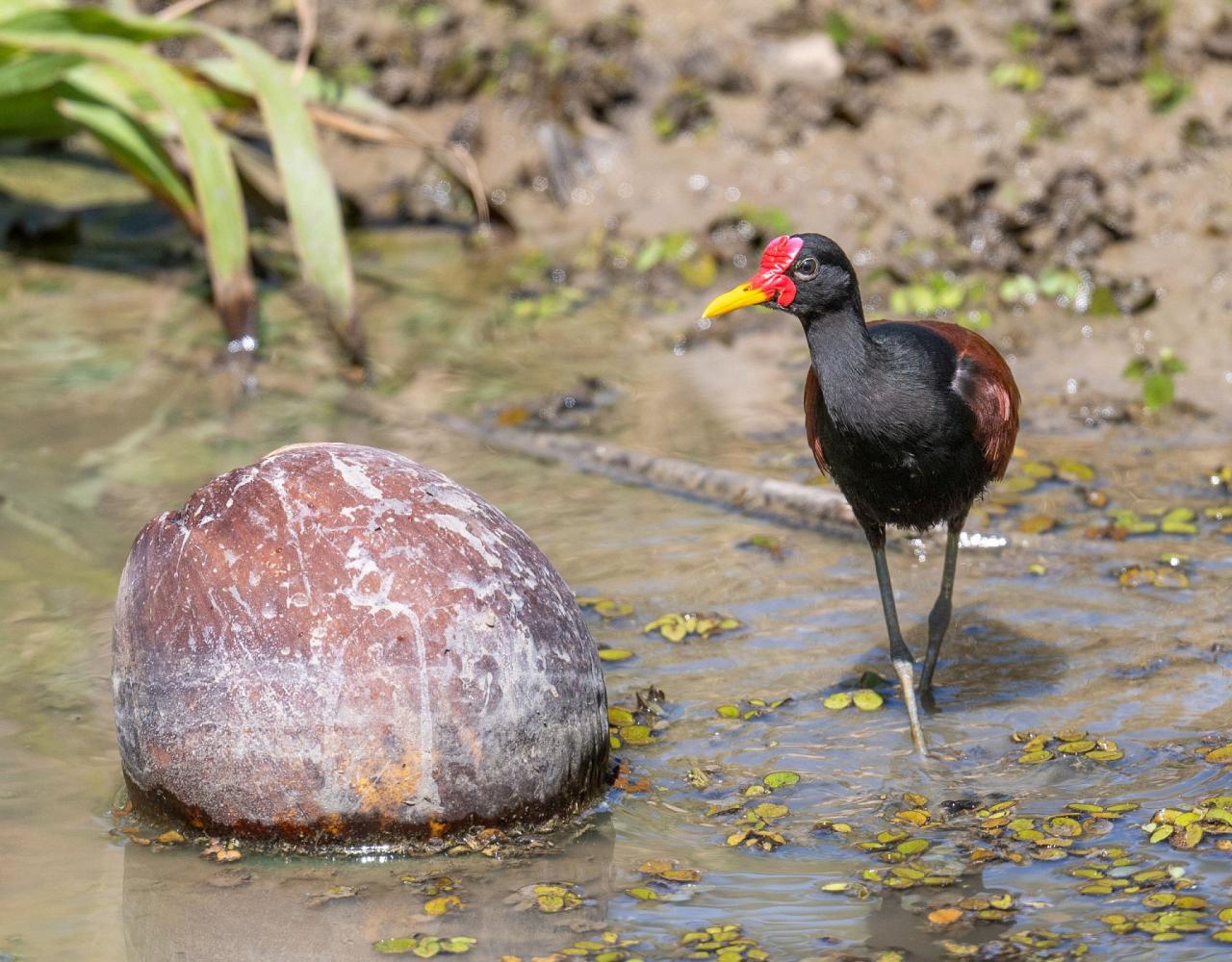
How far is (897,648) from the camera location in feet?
16.6

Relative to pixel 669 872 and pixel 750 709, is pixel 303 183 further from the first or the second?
pixel 669 872

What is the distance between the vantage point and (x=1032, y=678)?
5.27 m

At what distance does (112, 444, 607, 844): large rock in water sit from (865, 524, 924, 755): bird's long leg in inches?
45.6

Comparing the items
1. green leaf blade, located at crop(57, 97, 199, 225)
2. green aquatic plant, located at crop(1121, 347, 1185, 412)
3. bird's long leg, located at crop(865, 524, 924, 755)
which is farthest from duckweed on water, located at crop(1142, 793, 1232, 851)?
green leaf blade, located at crop(57, 97, 199, 225)

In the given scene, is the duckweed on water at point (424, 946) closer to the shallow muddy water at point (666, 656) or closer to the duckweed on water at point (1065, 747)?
the shallow muddy water at point (666, 656)

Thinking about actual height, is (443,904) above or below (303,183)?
below

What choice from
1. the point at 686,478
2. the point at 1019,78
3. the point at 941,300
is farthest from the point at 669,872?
the point at 1019,78

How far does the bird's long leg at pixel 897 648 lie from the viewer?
16.2 feet

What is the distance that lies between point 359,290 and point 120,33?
6.11 ft

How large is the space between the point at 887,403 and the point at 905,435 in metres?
0.12

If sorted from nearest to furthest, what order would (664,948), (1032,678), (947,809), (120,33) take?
1. (664,948)
2. (947,809)
3. (1032,678)
4. (120,33)

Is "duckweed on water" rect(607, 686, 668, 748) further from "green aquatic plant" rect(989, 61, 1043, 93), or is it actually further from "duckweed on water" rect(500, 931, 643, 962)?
"green aquatic plant" rect(989, 61, 1043, 93)

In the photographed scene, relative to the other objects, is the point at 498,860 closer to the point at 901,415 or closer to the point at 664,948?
the point at 664,948

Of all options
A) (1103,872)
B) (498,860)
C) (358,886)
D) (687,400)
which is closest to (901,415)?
(1103,872)
